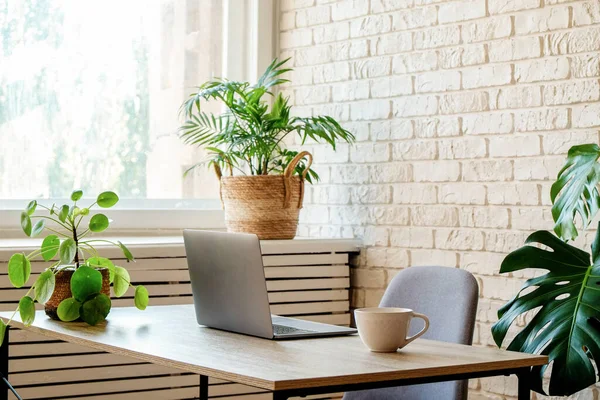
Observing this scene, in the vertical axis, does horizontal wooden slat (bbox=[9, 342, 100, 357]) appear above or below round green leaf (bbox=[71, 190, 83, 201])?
below

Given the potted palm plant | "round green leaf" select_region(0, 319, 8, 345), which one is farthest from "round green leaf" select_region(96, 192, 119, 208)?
the potted palm plant

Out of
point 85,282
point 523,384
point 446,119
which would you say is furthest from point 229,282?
point 446,119

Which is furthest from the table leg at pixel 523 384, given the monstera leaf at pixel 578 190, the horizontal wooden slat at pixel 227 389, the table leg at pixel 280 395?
the horizontal wooden slat at pixel 227 389

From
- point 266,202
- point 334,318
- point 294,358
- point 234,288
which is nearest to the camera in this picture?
point 294,358

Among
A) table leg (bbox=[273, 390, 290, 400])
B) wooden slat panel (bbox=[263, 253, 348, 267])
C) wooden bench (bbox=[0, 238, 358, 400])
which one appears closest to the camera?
table leg (bbox=[273, 390, 290, 400])

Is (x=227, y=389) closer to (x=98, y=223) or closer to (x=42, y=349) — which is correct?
(x=42, y=349)

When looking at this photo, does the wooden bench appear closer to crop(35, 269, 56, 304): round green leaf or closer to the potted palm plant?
the potted palm plant

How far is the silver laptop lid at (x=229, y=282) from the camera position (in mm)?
1993

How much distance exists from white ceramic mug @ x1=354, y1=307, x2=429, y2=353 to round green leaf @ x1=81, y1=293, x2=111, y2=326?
28.6 inches

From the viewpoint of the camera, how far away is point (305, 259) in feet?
11.5

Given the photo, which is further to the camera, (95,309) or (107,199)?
(107,199)

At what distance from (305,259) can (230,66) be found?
0.96m

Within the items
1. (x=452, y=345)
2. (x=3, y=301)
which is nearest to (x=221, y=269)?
(x=452, y=345)

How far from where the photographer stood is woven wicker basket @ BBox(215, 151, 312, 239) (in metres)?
3.47
